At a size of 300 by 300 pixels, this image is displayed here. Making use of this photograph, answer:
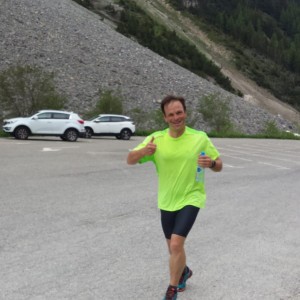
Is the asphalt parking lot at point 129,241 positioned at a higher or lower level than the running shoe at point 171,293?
lower

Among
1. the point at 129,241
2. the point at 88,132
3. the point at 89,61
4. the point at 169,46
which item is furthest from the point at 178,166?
the point at 169,46

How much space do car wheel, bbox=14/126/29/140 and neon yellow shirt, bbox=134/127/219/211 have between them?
2758 cm

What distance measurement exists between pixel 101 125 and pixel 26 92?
955 centimetres

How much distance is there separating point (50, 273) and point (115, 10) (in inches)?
4567

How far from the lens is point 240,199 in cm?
1188

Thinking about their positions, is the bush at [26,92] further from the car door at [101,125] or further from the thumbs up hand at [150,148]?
the thumbs up hand at [150,148]

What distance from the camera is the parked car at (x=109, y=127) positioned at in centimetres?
3825

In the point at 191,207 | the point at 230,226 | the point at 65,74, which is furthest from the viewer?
the point at 65,74

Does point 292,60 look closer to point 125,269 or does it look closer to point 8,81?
point 8,81

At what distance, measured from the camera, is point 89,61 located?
71.1 m

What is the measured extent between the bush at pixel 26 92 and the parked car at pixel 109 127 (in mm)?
8208

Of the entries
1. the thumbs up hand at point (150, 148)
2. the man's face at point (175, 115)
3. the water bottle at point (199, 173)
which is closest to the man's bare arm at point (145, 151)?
the thumbs up hand at point (150, 148)

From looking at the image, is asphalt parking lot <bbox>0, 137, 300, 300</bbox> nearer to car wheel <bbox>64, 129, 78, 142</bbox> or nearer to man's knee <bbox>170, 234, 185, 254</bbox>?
man's knee <bbox>170, 234, 185, 254</bbox>

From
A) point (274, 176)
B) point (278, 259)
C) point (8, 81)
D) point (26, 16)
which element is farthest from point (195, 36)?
point (278, 259)
